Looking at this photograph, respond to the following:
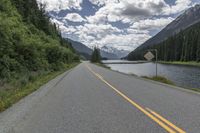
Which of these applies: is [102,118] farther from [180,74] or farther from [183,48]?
[183,48]

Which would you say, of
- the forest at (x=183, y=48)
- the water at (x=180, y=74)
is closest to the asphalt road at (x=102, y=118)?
the water at (x=180, y=74)

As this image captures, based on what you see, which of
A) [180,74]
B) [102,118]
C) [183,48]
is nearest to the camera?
[102,118]

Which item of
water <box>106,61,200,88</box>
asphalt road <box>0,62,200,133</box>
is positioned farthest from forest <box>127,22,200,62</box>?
asphalt road <box>0,62,200,133</box>

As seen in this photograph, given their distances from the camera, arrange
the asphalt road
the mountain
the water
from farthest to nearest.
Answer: the mountain
the water
the asphalt road

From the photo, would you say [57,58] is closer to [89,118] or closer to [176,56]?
[89,118]

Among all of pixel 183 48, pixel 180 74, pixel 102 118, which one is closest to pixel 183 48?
pixel 183 48

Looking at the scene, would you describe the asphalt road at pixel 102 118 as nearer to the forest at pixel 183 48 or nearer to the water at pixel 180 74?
the water at pixel 180 74

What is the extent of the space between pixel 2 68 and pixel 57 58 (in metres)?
21.9

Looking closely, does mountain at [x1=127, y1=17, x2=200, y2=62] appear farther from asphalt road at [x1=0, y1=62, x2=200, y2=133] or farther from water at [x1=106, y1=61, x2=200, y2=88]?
asphalt road at [x1=0, y1=62, x2=200, y2=133]

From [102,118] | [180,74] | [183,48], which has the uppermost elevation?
[183,48]

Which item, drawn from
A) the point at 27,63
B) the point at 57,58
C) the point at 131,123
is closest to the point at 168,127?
the point at 131,123

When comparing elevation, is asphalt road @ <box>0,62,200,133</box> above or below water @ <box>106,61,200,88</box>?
above

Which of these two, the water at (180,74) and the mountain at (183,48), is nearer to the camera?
the water at (180,74)

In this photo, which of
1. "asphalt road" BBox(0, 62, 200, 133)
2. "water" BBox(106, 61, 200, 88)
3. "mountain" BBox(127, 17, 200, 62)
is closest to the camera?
"asphalt road" BBox(0, 62, 200, 133)
